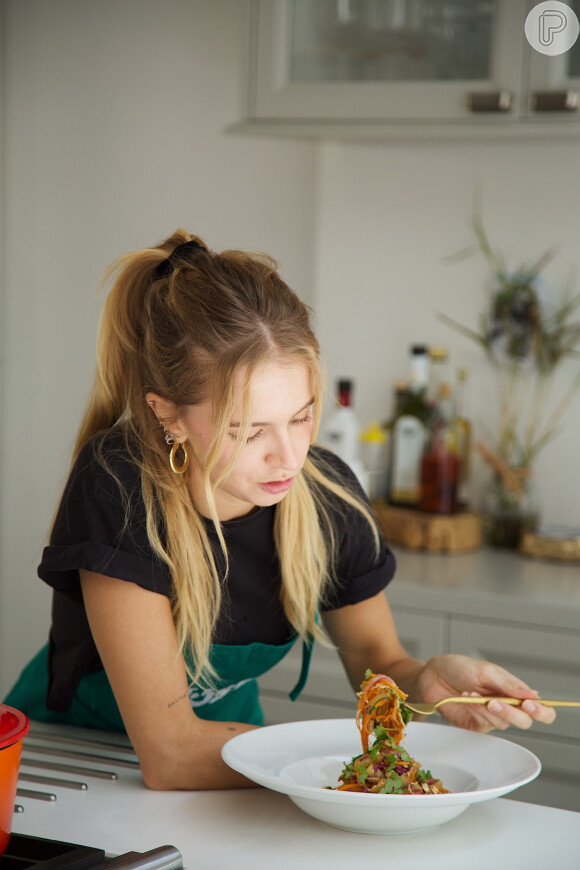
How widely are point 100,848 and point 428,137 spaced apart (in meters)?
1.89

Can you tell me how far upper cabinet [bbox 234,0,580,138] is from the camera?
2172 millimetres

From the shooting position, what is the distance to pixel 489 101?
2.19m

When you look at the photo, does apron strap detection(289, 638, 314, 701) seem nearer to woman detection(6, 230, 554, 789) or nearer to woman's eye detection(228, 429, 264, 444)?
woman detection(6, 230, 554, 789)

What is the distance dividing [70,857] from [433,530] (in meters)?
1.69

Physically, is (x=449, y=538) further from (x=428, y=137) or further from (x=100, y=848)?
(x=100, y=848)

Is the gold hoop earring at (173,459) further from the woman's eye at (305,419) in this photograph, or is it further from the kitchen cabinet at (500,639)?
the kitchen cabinet at (500,639)

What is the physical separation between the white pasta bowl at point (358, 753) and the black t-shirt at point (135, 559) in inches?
9.6

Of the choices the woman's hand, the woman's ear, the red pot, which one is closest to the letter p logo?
the woman's ear

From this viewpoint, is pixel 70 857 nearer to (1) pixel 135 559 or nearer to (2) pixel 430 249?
(1) pixel 135 559

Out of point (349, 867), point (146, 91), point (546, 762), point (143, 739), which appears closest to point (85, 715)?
point (143, 739)

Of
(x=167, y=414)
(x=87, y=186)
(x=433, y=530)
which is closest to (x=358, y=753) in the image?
(x=167, y=414)

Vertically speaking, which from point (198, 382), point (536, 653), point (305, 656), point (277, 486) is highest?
point (198, 382)

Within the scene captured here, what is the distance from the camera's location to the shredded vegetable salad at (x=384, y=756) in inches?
39.2

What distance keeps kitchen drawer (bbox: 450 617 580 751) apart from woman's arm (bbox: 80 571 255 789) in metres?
1.03
